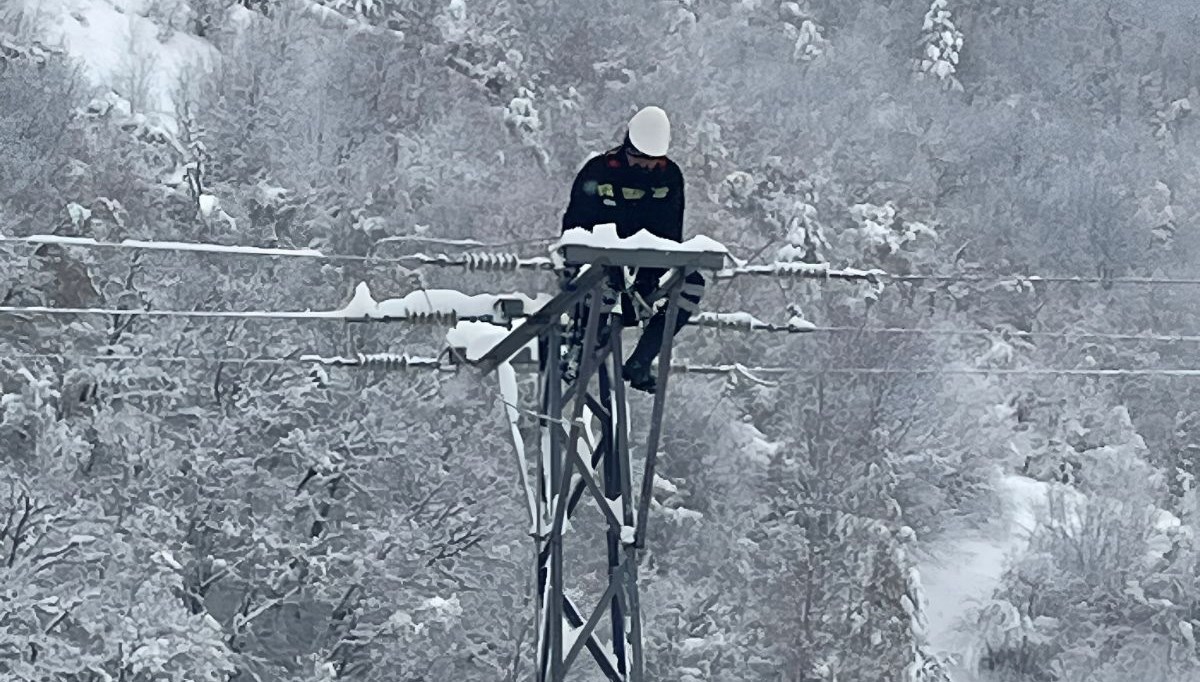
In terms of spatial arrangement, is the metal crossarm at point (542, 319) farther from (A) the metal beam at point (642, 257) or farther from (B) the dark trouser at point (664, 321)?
(B) the dark trouser at point (664, 321)

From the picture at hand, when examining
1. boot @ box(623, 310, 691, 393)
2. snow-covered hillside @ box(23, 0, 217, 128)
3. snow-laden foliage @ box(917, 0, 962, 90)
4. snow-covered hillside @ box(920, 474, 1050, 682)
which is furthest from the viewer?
snow-laden foliage @ box(917, 0, 962, 90)

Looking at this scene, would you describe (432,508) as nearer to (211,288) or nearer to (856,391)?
(211,288)

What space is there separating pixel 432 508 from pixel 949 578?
1004cm

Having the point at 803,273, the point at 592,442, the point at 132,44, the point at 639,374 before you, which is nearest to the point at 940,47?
the point at 132,44

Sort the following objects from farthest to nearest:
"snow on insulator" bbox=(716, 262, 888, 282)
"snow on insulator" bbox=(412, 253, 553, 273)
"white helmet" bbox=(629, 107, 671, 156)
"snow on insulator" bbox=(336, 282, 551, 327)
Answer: "snow on insulator" bbox=(716, 262, 888, 282) < "snow on insulator" bbox=(336, 282, 551, 327) < "snow on insulator" bbox=(412, 253, 553, 273) < "white helmet" bbox=(629, 107, 671, 156)

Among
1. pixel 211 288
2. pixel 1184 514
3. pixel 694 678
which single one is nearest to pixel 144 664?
pixel 211 288

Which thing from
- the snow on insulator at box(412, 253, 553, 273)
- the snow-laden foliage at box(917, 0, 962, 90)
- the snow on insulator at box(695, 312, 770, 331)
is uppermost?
the snow-laden foliage at box(917, 0, 962, 90)

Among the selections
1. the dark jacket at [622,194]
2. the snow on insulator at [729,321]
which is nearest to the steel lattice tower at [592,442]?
the dark jacket at [622,194]

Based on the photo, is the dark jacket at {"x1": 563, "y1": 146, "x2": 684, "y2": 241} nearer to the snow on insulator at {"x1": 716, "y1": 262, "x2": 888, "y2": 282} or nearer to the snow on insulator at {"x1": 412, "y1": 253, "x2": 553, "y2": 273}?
the snow on insulator at {"x1": 412, "y1": 253, "x2": 553, "y2": 273}

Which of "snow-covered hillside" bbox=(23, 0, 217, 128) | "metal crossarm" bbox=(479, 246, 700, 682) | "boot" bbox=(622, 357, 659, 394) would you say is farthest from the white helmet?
"snow-covered hillside" bbox=(23, 0, 217, 128)

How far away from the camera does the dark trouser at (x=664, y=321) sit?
318 inches

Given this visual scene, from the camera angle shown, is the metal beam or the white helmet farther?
the white helmet

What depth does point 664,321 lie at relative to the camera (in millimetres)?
8352

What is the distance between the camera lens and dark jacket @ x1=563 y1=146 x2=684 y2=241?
8062 mm
